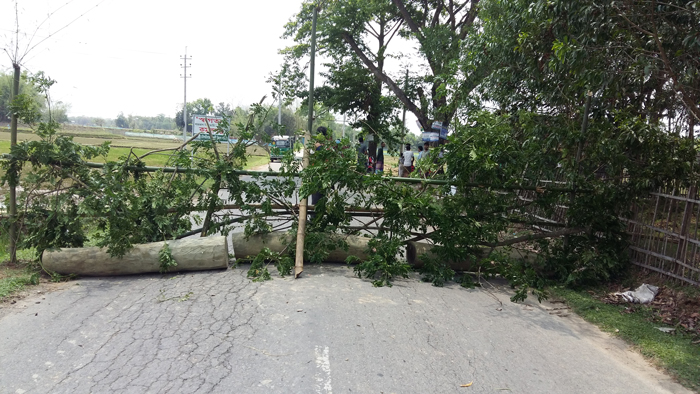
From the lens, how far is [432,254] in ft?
23.6

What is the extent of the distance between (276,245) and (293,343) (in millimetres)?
3034

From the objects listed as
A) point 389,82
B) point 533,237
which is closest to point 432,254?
point 533,237

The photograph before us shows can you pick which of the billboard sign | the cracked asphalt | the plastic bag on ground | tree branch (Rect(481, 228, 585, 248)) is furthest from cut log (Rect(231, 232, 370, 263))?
the billboard sign

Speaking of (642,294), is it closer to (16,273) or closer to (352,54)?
(16,273)

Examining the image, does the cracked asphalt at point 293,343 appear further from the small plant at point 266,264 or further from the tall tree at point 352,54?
the tall tree at point 352,54

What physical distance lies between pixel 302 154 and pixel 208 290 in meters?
2.94

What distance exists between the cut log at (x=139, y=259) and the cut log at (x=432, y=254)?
9.31 feet

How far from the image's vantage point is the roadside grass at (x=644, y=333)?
4348 millimetres

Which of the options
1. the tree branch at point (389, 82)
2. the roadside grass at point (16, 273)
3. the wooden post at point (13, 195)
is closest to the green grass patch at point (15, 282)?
the roadside grass at point (16, 273)

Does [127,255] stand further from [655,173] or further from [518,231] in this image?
[655,173]

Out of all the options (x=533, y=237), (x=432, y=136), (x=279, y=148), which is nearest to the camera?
(x=533, y=237)

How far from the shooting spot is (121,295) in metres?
5.48

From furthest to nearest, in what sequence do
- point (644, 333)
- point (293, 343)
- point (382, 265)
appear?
point (382, 265), point (644, 333), point (293, 343)

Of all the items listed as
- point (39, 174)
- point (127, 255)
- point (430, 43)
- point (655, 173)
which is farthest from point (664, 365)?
point (430, 43)
